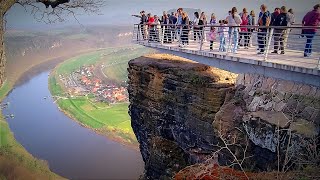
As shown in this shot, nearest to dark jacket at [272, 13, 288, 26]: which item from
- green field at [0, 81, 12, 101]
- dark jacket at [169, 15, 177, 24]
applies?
dark jacket at [169, 15, 177, 24]

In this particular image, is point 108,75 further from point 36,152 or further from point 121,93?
point 36,152

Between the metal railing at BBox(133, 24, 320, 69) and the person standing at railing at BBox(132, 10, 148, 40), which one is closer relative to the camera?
the metal railing at BBox(133, 24, 320, 69)

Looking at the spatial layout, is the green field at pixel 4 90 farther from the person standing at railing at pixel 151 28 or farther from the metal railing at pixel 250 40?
the person standing at railing at pixel 151 28

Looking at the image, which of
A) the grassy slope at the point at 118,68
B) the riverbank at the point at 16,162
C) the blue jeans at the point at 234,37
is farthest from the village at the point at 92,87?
the blue jeans at the point at 234,37

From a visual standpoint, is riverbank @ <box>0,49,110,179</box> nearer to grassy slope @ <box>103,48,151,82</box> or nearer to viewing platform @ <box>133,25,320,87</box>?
viewing platform @ <box>133,25,320,87</box>

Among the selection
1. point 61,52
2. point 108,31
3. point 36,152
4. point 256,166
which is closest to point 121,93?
point 36,152
